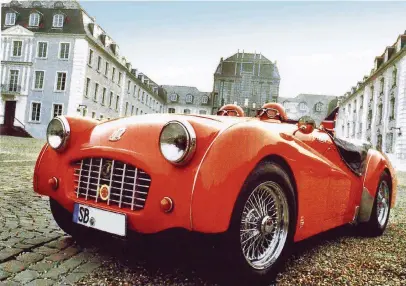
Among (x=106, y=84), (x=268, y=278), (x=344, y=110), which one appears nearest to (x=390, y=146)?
(x=344, y=110)

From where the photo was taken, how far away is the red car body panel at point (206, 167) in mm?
1937

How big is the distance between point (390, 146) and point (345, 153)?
26040 mm

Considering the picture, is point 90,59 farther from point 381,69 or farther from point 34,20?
point 381,69

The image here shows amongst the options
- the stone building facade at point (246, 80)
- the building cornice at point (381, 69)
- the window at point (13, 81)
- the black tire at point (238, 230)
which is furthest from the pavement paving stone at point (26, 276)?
the stone building facade at point (246, 80)

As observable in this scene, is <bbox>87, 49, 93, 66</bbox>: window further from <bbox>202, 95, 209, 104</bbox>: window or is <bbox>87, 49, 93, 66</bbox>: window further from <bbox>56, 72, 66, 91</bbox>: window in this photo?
<bbox>202, 95, 209, 104</bbox>: window

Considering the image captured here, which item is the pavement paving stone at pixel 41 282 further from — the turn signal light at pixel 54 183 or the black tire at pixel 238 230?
the black tire at pixel 238 230

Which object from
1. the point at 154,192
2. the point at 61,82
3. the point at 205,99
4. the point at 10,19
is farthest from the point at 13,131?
the point at 205,99

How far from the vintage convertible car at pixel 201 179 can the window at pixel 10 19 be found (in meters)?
34.6

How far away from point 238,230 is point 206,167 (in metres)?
0.40

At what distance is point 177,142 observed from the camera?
2035mm

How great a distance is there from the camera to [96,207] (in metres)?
2.25

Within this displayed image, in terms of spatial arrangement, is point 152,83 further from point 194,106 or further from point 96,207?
point 96,207

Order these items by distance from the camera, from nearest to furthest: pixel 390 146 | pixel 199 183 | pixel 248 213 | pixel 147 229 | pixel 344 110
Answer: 1. pixel 199 183
2. pixel 147 229
3. pixel 248 213
4. pixel 390 146
5. pixel 344 110

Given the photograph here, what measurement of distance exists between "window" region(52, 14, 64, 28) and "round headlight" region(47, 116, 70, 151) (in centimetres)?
3131
